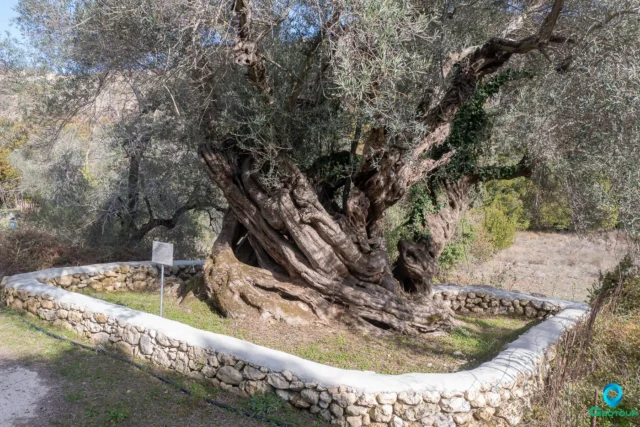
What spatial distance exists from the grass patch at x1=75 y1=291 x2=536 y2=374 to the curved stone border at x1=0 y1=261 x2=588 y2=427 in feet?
3.20

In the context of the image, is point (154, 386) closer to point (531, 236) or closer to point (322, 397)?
point (322, 397)

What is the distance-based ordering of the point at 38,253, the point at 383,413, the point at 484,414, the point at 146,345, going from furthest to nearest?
the point at 38,253
the point at 146,345
the point at 484,414
the point at 383,413

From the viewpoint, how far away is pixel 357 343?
6.98m

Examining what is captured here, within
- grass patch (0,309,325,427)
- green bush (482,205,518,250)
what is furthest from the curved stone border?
green bush (482,205,518,250)

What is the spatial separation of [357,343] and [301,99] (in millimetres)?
4259

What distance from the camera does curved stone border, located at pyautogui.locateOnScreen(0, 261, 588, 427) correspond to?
445 cm

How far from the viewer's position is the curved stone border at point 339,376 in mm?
4445

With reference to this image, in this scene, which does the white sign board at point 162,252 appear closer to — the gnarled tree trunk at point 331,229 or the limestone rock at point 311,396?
the gnarled tree trunk at point 331,229

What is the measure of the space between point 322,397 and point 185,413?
4.70 ft

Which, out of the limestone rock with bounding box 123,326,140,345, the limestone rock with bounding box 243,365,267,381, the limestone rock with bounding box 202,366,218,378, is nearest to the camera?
the limestone rock with bounding box 243,365,267,381

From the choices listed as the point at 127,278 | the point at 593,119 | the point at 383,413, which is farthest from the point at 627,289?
the point at 127,278

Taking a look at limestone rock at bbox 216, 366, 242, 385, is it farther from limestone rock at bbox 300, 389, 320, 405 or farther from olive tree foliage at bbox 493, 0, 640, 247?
olive tree foliage at bbox 493, 0, 640, 247

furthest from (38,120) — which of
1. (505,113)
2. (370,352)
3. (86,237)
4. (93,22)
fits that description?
(505,113)

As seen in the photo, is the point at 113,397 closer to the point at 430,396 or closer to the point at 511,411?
the point at 430,396
